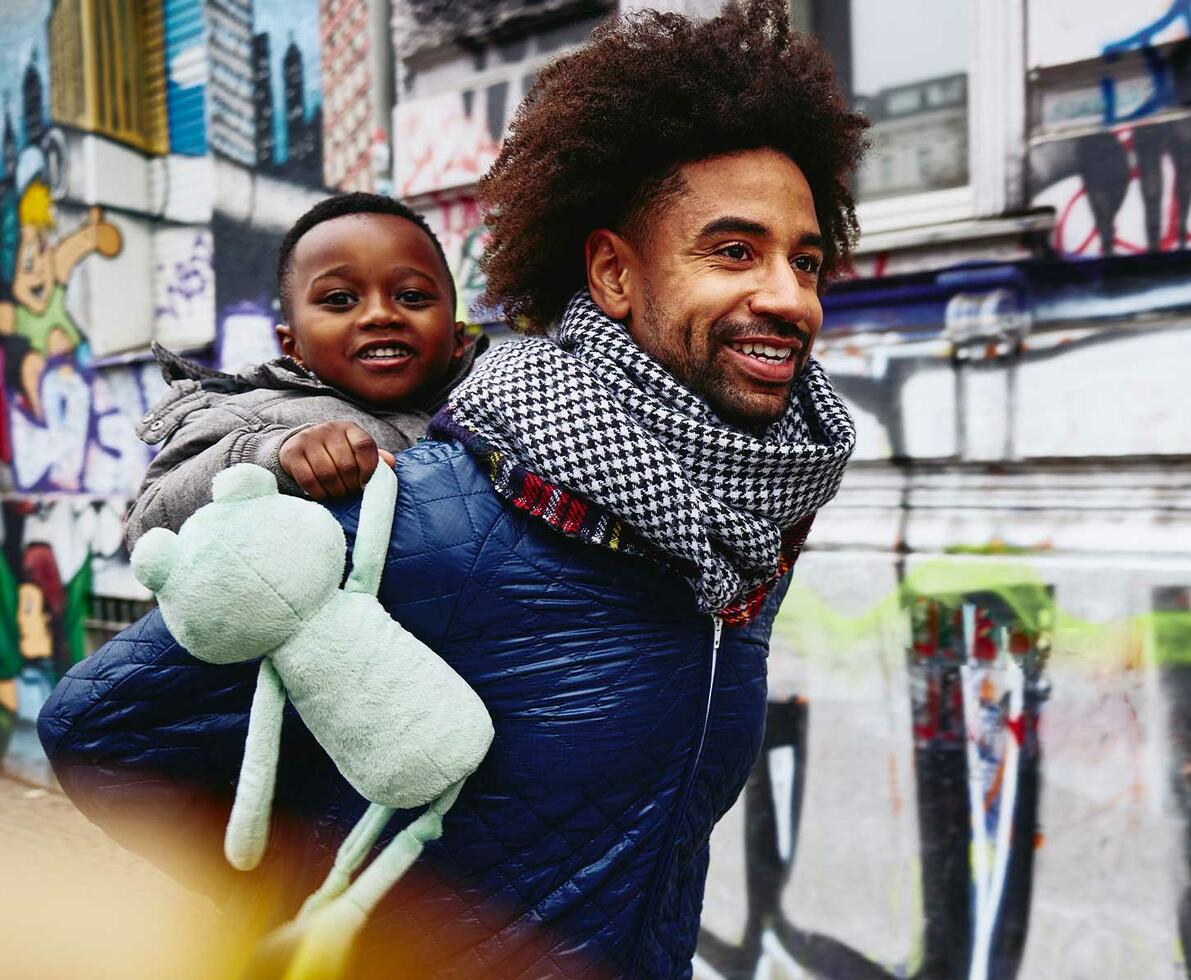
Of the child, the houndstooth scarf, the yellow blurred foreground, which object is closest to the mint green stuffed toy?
the houndstooth scarf

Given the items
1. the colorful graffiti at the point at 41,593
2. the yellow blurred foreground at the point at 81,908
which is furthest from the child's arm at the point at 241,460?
the colorful graffiti at the point at 41,593

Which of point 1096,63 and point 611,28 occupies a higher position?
point 1096,63

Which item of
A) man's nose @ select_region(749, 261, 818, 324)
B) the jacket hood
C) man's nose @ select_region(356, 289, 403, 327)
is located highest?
man's nose @ select_region(356, 289, 403, 327)

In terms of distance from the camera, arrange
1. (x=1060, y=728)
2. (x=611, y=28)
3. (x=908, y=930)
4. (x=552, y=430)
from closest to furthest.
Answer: (x=552, y=430)
(x=611, y=28)
(x=1060, y=728)
(x=908, y=930)

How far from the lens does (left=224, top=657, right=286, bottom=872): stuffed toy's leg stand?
1.26 m

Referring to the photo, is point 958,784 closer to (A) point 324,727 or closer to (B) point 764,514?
(B) point 764,514

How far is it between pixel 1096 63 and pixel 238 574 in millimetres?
2948

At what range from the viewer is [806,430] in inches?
64.4

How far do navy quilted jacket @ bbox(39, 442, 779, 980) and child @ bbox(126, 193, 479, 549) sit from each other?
0.47 m

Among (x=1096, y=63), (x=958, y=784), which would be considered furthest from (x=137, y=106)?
(x=958, y=784)

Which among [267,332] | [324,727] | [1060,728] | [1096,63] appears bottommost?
[1060,728]

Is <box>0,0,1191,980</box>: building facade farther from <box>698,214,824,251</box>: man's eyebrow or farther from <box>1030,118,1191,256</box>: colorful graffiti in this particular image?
<box>698,214,824,251</box>: man's eyebrow

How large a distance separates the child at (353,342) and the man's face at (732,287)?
62 cm

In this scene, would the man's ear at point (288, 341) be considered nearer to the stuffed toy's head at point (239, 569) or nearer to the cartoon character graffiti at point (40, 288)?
the stuffed toy's head at point (239, 569)
